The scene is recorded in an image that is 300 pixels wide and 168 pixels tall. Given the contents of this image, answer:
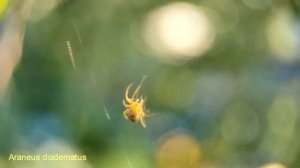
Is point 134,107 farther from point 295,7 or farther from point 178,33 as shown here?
point 295,7

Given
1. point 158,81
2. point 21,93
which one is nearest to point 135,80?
point 158,81

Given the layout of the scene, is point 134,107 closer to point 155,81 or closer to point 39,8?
point 155,81

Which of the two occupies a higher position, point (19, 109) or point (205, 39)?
point (205, 39)

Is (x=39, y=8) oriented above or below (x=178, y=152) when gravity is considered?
above

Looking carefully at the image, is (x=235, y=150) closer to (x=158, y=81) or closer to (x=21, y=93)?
(x=158, y=81)

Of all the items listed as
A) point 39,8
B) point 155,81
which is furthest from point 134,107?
point 39,8

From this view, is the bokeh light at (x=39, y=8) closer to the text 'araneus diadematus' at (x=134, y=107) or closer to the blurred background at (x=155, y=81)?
the blurred background at (x=155, y=81)

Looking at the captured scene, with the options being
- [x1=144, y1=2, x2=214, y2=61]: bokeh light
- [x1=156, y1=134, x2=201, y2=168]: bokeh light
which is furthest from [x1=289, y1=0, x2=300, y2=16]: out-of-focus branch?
[x1=156, y1=134, x2=201, y2=168]: bokeh light
